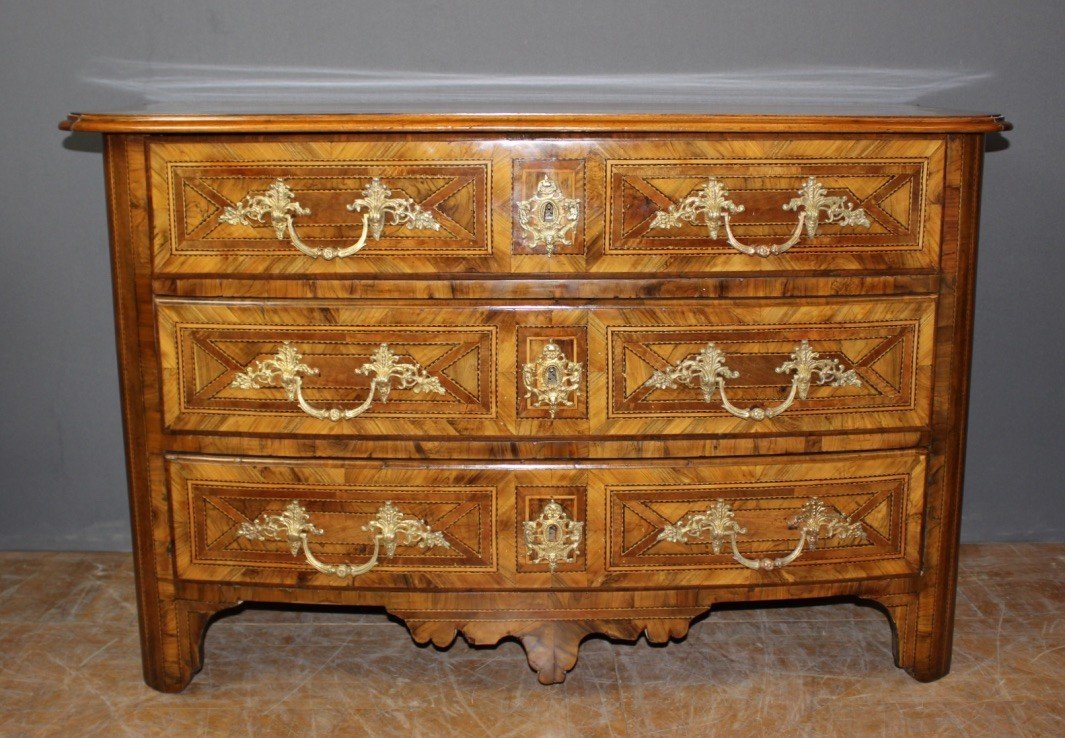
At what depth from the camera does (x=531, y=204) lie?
186 cm

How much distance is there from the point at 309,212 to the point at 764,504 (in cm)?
93

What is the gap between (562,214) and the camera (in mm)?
1864

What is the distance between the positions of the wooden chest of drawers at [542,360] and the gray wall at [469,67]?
2.27ft

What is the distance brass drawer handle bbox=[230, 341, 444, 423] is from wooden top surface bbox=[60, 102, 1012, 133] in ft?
1.19

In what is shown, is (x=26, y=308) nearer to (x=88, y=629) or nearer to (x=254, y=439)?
(x=88, y=629)

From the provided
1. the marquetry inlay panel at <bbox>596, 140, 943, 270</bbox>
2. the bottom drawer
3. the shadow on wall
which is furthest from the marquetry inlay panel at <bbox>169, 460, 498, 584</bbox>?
the shadow on wall

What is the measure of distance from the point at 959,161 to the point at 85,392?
1.98 m

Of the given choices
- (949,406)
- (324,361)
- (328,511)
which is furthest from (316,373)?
(949,406)

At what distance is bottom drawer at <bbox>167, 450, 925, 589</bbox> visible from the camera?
199cm

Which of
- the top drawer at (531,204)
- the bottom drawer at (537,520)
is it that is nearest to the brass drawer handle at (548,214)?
the top drawer at (531,204)

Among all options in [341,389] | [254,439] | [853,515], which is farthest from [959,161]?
[254,439]

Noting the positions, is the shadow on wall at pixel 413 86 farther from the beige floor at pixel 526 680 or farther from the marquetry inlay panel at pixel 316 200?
the beige floor at pixel 526 680

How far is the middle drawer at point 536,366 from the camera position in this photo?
6.28ft

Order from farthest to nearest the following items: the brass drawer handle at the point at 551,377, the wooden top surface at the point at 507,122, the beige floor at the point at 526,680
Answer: the beige floor at the point at 526,680 < the brass drawer handle at the point at 551,377 < the wooden top surface at the point at 507,122
